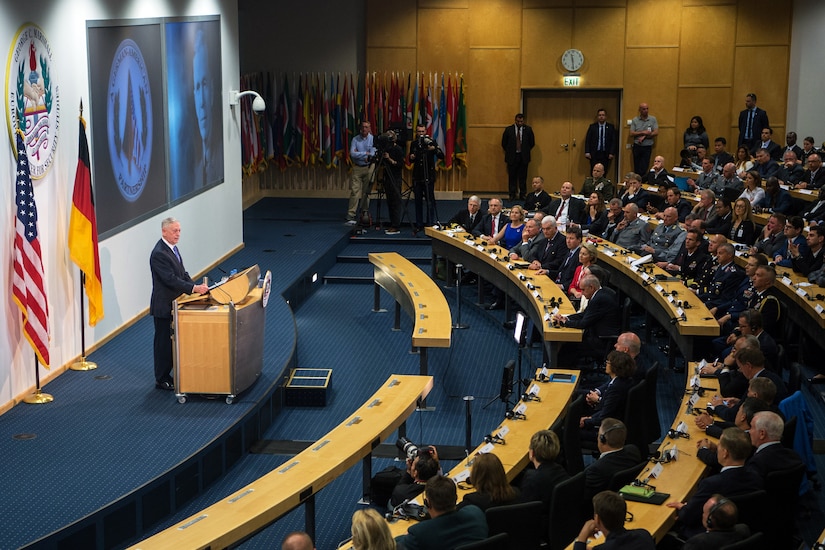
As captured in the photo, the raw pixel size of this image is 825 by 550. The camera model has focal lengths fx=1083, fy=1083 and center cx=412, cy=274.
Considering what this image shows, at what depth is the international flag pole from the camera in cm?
917

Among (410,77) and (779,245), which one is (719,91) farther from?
(779,245)

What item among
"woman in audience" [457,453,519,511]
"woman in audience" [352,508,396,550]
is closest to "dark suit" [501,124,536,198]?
"woman in audience" [457,453,519,511]

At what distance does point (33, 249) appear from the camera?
27.6 ft

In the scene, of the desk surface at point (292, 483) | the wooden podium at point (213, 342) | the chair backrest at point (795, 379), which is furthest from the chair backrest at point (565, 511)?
the wooden podium at point (213, 342)

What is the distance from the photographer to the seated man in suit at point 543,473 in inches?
239

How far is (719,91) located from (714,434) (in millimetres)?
13171

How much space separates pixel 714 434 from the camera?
7.10 meters

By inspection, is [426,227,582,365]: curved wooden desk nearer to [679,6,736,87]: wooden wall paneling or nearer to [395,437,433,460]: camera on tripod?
[395,437,433,460]: camera on tripod

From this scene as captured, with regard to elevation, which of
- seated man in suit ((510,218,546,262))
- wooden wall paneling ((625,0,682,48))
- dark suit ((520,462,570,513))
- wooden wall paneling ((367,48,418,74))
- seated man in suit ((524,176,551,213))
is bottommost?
dark suit ((520,462,570,513))

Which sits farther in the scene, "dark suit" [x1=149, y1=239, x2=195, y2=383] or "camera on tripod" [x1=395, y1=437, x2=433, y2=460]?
"dark suit" [x1=149, y1=239, x2=195, y2=383]

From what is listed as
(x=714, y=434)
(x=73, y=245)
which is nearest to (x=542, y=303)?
(x=714, y=434)

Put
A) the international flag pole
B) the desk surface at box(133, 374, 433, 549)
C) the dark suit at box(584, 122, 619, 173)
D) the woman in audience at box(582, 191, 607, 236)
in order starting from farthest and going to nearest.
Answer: the dark suit at box(584, 122, 619, 173)
the woman in audience at box(582, 191, 607, 236)
the international flag pole
the desk surface at box(133, 374, 433, 549)

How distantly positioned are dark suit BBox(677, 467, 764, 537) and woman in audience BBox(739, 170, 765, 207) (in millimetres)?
8331

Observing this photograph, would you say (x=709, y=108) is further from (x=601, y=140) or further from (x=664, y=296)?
(x=664, y=296)
